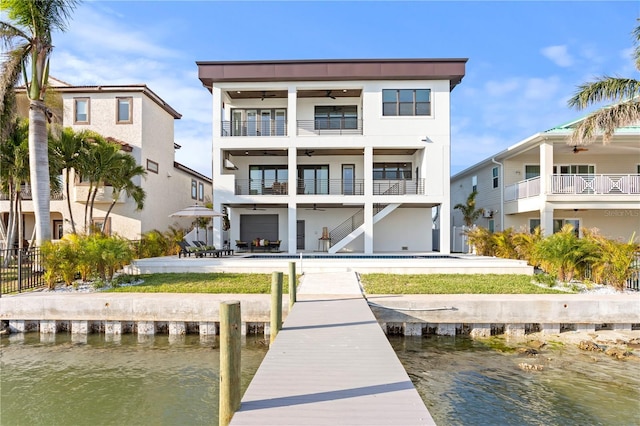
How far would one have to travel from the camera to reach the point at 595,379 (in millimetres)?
7945

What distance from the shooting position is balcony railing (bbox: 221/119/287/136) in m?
23.8

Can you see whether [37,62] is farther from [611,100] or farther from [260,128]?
[611,100]

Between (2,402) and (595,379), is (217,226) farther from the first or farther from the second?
(595,379)

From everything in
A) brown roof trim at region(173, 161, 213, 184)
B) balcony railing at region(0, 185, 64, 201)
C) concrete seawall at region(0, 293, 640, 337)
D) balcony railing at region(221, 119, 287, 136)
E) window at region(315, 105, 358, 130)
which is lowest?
concrete seawall at region(0, 293, 640, 337)

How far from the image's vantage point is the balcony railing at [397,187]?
2328 centimetres

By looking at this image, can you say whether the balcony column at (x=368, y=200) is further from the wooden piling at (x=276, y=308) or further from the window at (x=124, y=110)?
the window at (x=124, y=110)

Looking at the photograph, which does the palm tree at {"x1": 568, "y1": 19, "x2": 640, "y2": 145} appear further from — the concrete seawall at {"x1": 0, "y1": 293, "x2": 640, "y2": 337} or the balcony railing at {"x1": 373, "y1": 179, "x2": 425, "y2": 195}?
the balcony railing at {"x1": 373, "y1": 179, "x2": 425, "y2": 195}

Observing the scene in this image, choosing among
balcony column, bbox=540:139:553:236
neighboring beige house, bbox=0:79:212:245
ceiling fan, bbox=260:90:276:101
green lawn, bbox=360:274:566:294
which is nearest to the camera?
green lawn, bbox=360:274:566:294

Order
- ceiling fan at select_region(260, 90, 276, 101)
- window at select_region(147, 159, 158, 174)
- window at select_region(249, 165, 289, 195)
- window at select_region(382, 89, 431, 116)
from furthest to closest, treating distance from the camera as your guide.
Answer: window at select_region(249, 165, 289, 195) < window at select_region(147, 159, 158, 174) < ceiling fan at select_region(260, 90, 276, 101) < window at select_region(382, 89, 431, 116)

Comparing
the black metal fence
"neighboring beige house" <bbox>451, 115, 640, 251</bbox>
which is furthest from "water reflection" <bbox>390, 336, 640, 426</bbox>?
the black metal fence

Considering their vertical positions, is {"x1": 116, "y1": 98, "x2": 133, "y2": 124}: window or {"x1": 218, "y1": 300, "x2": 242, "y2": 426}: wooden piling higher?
{"x1": 116, "y1": 98, "x2": 133, "y2": 124}: window

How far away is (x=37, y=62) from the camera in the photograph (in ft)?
49.1

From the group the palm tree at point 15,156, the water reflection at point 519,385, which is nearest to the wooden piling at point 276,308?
the water reflection at point 519,385

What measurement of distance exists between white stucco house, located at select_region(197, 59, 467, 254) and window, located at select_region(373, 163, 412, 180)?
0.07 metres
